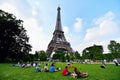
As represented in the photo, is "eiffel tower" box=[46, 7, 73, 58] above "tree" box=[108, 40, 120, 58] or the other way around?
above

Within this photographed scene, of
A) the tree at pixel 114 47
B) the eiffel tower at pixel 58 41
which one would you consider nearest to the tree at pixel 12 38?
the tree at pixel 114 47

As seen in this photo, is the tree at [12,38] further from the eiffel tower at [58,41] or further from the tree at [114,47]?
the eiffel tower at [58,41]

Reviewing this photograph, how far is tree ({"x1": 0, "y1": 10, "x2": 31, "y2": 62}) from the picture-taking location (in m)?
46.2

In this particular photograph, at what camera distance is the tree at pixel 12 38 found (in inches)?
1818

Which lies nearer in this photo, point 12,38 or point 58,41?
point 12,38

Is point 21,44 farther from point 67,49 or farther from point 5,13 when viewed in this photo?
point 67,49

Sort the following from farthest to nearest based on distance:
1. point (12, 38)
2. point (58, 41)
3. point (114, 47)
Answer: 1. point (58, 41)
2. point (114, 47)
3. point (12, 38)

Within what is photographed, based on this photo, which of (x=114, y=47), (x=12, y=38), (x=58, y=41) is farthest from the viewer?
(x=58, y=41)

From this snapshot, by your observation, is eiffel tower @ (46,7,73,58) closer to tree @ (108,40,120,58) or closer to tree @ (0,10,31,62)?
tree @ (108,40,120,58)

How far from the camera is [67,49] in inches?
3617

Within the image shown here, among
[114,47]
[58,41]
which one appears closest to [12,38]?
[114,47]

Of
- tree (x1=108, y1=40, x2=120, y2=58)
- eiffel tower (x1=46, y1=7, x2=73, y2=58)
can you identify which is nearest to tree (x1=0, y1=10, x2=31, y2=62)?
tree (x1=108, y1=40, x2=120, y2=58)

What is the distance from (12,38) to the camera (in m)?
48.1

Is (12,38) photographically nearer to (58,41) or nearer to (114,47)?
(114,47)
